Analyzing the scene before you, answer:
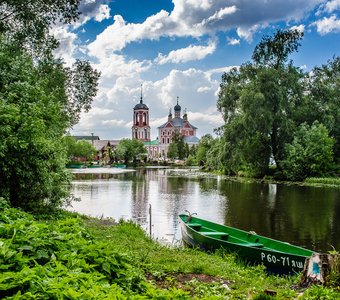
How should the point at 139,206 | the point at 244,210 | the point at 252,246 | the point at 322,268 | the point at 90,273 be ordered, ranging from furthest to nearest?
the point at 139,206, the point at 244,210, the point at 252,246, the point at 322,268, the point at 90,273

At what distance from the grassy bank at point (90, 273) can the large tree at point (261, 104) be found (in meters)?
37.2

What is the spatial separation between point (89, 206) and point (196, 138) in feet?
402

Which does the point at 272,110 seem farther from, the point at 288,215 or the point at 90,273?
the point at 90,273

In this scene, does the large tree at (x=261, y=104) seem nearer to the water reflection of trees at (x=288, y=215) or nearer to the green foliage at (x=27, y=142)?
the water reflection of trees at (x=288, y=215)

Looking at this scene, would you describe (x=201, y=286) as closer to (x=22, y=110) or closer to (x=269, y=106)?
(x=22, y=110)

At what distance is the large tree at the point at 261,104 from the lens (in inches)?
1807

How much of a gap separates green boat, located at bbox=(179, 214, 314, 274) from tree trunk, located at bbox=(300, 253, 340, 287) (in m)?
2.73

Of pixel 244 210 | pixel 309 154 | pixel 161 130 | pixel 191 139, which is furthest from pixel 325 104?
pixel 161 130

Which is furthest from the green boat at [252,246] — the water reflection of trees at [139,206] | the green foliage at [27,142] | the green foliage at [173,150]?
the green foliage at [173,150]

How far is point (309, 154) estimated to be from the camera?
46.9 m

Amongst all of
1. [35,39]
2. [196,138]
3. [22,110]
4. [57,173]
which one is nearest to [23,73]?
[22,110]

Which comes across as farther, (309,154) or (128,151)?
(128,151)

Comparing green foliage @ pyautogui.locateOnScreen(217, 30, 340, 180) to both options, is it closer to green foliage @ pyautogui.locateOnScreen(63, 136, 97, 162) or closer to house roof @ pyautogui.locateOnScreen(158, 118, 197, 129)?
green foliage @ pyautogui.locateOnScreen(63, 136, 97, 162)

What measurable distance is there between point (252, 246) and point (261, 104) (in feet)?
113
